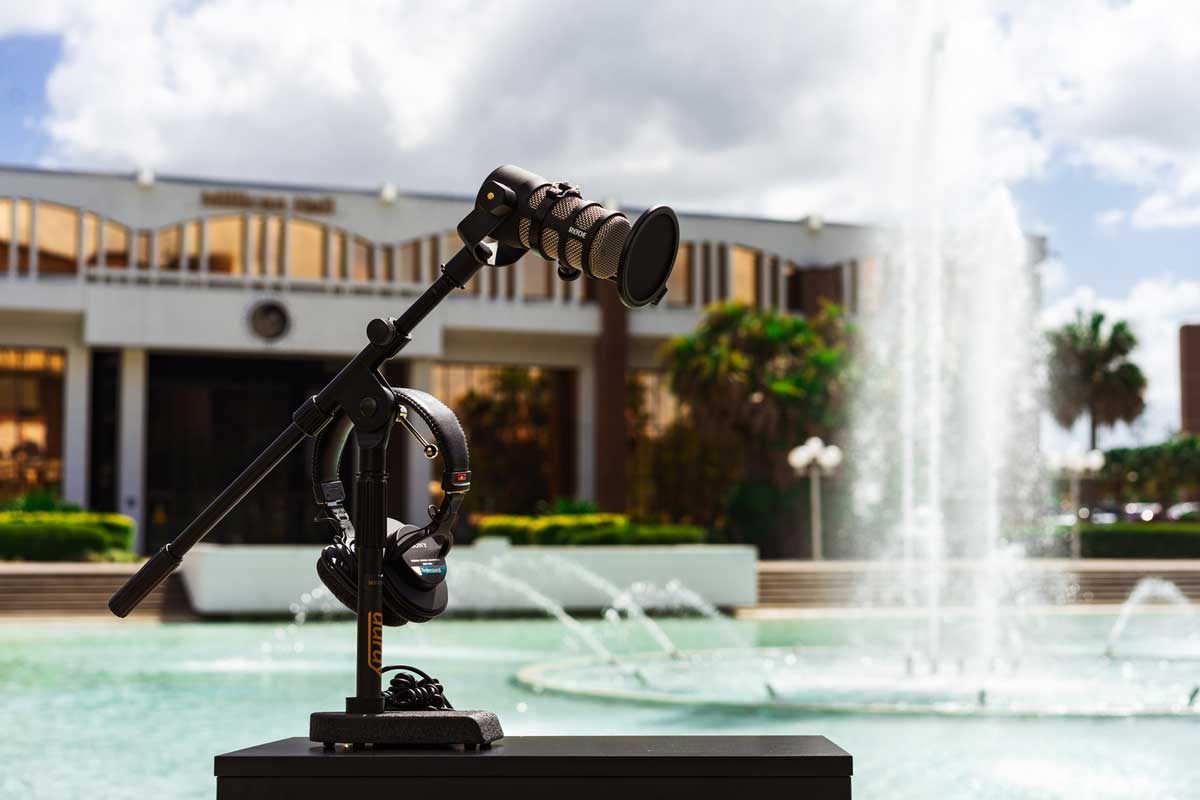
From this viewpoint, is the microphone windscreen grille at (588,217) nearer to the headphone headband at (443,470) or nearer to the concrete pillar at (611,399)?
the headphone headband at (443,470)

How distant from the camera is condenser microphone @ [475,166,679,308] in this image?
3500 millimetres

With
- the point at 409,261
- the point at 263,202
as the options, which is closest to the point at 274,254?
the point at 263,202

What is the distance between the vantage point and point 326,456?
397cm

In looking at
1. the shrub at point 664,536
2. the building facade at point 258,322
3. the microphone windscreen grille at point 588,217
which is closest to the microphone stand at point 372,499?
the microphone windscreen grille at point 588,217

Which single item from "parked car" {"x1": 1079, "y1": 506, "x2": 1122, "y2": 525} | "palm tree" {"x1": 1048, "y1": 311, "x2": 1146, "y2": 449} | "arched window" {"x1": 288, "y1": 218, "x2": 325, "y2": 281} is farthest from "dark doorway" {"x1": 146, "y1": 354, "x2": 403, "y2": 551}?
"parked car" {"x1": 1079, "y1": 506, "x2": 1122, "y2": 525}

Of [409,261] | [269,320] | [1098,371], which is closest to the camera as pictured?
[269,320]

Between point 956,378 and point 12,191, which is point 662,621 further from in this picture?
point 12,191

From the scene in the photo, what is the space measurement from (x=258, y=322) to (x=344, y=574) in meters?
33.5

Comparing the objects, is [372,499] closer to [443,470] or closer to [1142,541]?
[443,470]

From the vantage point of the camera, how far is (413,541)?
12.3ft

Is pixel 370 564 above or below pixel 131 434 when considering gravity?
below

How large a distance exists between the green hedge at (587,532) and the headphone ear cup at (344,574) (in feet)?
75.7

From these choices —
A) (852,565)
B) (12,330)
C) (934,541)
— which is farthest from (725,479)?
(934,541)

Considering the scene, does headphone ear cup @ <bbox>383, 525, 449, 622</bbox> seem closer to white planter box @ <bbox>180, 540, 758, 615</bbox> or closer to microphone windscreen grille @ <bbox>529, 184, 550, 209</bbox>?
microphone windscreen grille @ <bbox>529, 184, 550, 209</bbox>
